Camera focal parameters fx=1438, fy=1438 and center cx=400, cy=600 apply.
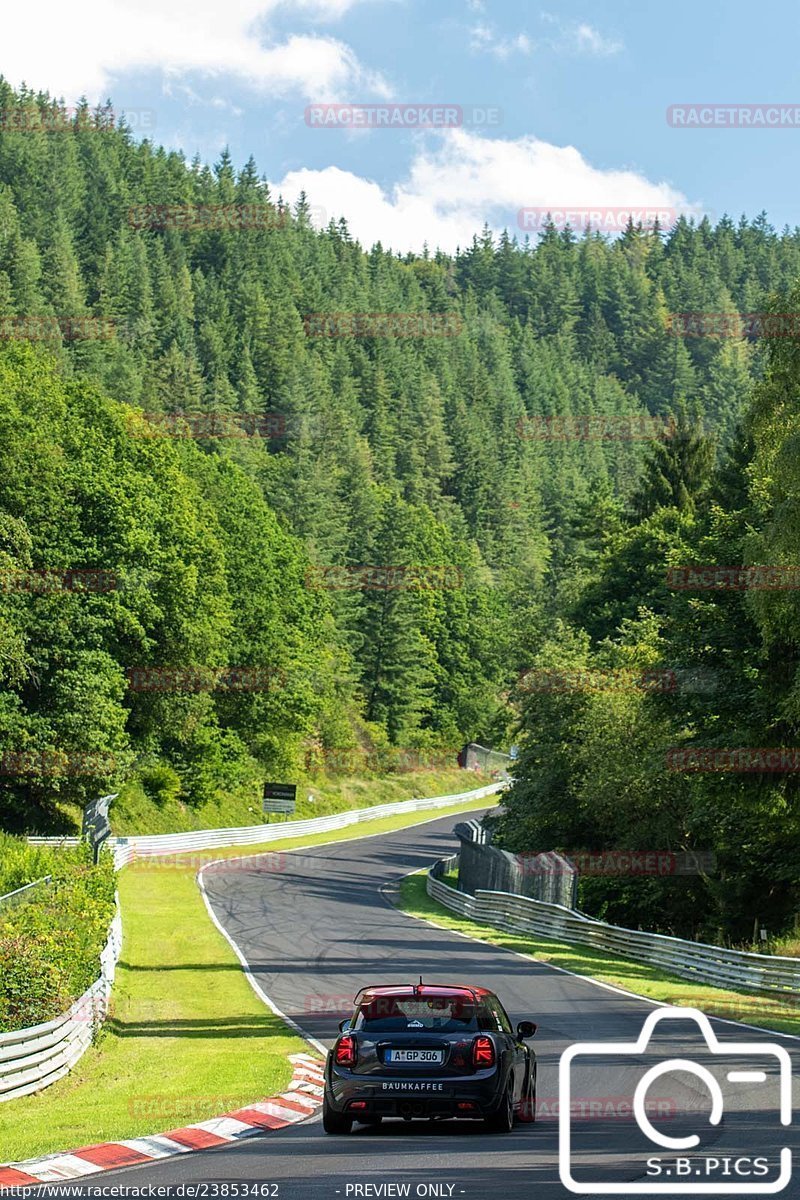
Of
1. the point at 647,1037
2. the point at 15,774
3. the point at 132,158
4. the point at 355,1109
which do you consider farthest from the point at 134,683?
the point at 132,158

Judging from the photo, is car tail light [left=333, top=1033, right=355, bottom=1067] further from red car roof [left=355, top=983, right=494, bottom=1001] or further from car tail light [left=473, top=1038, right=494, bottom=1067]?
car tail light [left=473, top=1038, right=494, bottom=1067]

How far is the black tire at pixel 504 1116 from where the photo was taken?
42.9 ft

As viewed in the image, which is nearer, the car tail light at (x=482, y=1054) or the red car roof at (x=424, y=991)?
the car tail light at (x=482, y=1054)

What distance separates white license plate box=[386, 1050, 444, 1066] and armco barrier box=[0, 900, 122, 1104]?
7.75 m

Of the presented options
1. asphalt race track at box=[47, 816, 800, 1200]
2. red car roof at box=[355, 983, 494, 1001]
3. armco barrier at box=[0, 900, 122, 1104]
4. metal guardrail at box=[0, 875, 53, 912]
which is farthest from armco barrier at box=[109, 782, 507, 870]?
red car roof at box=[355, 983, 494, 1001]

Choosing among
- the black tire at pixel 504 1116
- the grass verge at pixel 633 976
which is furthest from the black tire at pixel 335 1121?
the grass verge at pixel 633 976

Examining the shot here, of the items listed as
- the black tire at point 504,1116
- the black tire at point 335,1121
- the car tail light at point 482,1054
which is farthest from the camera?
the black tire at point 335,1121

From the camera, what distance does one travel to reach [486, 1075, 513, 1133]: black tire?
13.1 meters

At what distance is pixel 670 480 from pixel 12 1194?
7212cm

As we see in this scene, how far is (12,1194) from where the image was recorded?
36.4ft

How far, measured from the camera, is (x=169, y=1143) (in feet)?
45.1

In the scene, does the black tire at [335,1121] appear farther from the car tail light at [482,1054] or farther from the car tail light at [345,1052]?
the car tail light at [482,1054]

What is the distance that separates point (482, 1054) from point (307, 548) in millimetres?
104664

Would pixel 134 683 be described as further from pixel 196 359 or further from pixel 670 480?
pixel 196 359
